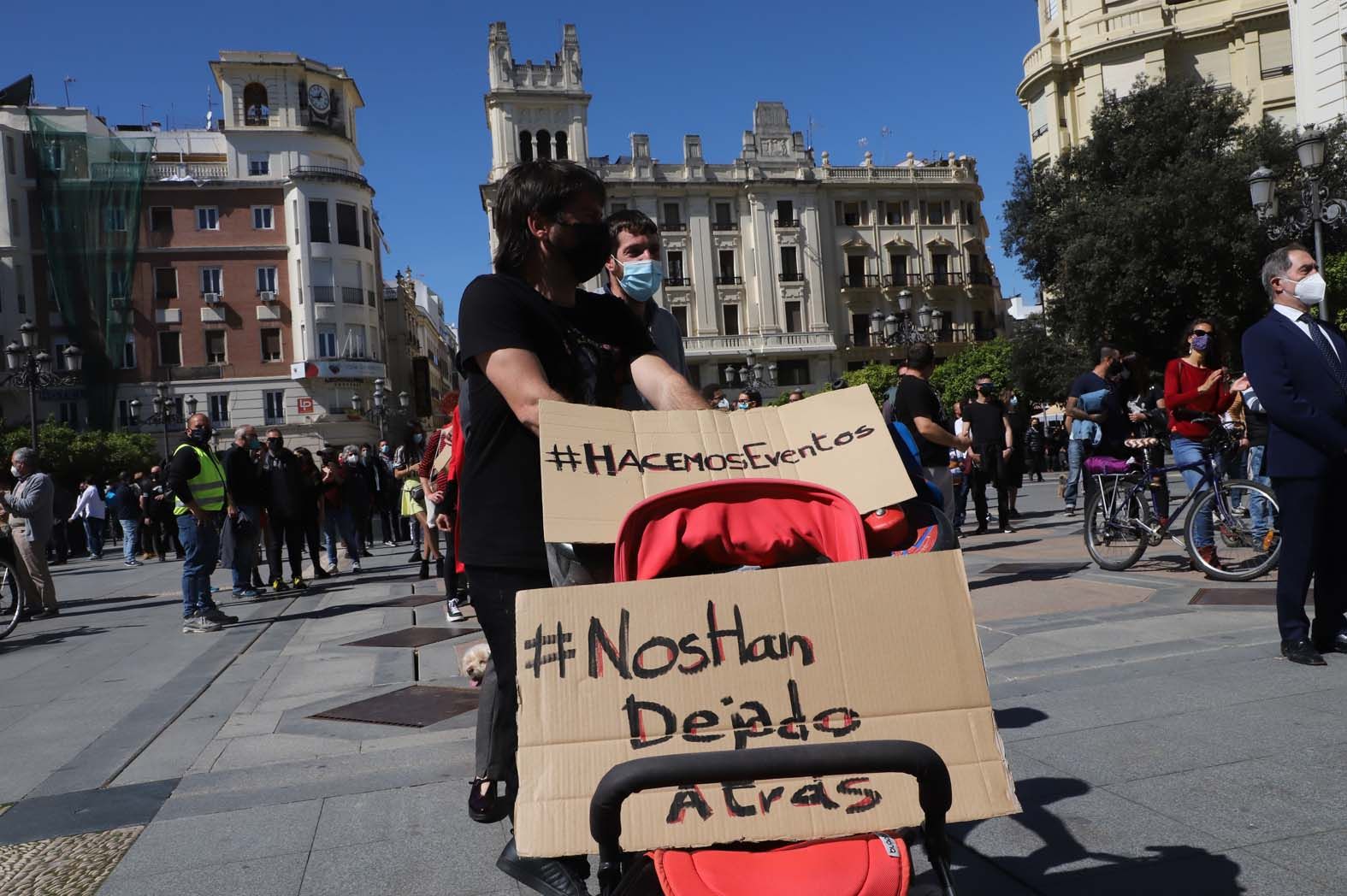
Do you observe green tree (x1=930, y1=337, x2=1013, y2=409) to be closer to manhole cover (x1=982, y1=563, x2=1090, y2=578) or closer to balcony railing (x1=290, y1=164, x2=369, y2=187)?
balcony railing (x1=290, y1=164, x2=369, y2=187)

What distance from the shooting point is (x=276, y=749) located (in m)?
5.09

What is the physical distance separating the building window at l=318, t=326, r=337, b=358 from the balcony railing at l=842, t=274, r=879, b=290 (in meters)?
32.1

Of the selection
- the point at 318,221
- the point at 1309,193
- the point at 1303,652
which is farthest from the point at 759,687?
the point at 318,221

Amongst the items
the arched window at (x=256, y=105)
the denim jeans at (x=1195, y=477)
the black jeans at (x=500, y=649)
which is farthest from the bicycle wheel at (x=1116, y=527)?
the arched window at (x=256, y=105)

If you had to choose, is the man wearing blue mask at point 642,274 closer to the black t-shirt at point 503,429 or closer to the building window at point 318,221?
the black t-shirt at point 503,429

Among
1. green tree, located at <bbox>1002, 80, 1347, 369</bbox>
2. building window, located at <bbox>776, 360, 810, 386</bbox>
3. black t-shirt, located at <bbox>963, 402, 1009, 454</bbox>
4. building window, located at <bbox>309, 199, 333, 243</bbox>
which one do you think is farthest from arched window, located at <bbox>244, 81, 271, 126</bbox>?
black t-shirt, located at <bbox>963, 402, 1009, 454</bbox>

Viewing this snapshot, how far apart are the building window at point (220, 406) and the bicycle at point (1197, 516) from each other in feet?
178

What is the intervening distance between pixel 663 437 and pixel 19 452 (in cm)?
1244

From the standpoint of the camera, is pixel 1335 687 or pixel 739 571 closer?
pixel 739 571

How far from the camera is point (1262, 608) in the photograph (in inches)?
264

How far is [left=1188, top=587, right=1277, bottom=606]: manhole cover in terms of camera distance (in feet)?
22.7

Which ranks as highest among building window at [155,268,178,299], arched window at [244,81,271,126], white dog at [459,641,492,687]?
arched window at [244,81,271,126]

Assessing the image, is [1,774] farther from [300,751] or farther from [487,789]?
[487,789]

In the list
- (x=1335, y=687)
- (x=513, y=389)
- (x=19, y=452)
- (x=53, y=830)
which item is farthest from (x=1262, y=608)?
(x=19, y=452)
